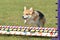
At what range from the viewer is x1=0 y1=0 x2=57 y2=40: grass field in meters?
5.54

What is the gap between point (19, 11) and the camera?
729 centimetres

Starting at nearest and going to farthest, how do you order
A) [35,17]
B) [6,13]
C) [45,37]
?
[45,37]
[35,17]
[6,13]

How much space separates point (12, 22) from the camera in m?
5.88

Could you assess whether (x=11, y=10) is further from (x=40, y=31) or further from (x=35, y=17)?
(x=40, y=31)

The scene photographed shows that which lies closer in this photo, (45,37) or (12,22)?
(45,37)

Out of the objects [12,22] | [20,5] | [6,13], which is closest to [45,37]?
[12,22]

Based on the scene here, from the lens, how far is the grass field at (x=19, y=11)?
5543 mm

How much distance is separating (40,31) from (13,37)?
0.47 metres

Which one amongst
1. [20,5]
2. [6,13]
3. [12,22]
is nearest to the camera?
[12,22]

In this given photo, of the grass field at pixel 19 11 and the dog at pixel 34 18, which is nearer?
the dog at pixel 34 18

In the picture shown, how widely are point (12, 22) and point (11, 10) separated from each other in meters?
1.68

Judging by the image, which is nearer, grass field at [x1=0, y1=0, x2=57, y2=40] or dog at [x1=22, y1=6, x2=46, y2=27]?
dog at [x1=22, y1=6, x2=46, y2=27]

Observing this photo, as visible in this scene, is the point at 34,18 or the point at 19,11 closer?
the point at 34,18

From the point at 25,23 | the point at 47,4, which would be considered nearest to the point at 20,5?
the point at 47,4
